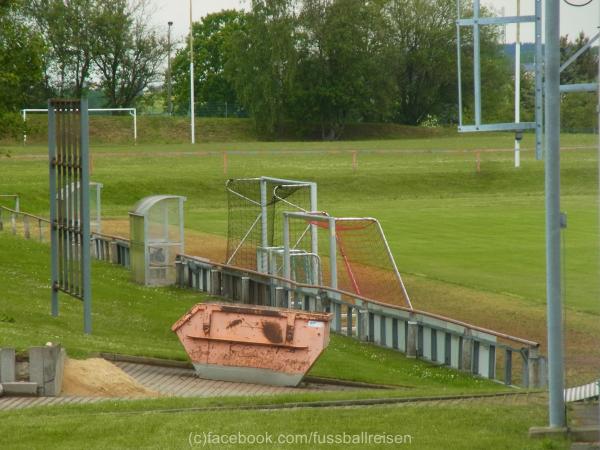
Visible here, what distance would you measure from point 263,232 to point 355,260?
219 centimetres

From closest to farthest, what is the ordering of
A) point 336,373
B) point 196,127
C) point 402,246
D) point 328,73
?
point 336,373
point 402,246
point 196,127
point 328,73

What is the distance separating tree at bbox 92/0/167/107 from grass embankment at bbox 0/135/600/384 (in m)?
20.7

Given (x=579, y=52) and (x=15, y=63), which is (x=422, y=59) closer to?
(x=15, y=63)

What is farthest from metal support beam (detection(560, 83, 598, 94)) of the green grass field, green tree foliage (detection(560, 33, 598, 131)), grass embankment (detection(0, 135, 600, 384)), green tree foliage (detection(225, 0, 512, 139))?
green tree foliage (detection(225, 0, 512, 139))

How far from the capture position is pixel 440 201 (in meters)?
50.0

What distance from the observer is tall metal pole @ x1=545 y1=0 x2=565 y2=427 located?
820 cm

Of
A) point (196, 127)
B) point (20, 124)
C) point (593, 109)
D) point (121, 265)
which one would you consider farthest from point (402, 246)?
point (196, 127)

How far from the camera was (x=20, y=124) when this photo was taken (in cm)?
2836

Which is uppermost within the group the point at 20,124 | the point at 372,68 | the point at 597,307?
the point at 372,68

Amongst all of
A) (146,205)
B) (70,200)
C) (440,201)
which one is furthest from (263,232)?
(440,201)

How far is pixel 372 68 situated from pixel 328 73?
3482mm

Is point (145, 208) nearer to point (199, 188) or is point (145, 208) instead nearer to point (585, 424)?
point (585, 424)

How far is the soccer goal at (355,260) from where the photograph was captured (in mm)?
21641

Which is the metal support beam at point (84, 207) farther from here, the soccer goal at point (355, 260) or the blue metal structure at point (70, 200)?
the soccer goal at point (355, 260)
